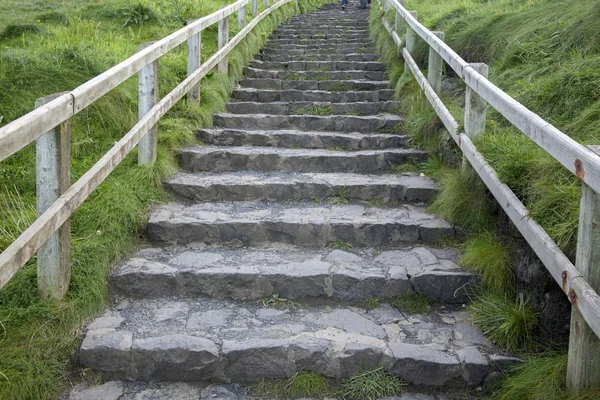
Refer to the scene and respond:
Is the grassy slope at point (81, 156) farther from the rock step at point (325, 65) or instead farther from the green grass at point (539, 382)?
the green grass at point (539, 382)

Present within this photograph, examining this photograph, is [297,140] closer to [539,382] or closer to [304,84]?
[304,84]

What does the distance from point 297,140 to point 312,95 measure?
1661mm

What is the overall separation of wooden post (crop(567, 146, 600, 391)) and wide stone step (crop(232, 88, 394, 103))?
208 inches

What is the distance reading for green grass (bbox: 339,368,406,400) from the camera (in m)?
3.51

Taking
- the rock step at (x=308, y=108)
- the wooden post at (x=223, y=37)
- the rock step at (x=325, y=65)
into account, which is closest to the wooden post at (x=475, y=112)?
the rock step at (x=308, y=108)

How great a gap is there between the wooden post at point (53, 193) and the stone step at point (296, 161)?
237cm

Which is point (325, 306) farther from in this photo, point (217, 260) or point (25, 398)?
point (25, 398)

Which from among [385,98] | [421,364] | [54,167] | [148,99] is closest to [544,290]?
[421,364]

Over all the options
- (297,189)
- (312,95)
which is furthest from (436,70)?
(312,95)

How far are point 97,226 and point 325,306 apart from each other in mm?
1518

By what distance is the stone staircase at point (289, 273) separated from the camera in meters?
3.63

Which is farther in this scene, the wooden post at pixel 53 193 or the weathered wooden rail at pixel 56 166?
the wooden post at pixel 53 193

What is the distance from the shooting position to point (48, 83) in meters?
5.59

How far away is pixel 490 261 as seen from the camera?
4219 millimetres
